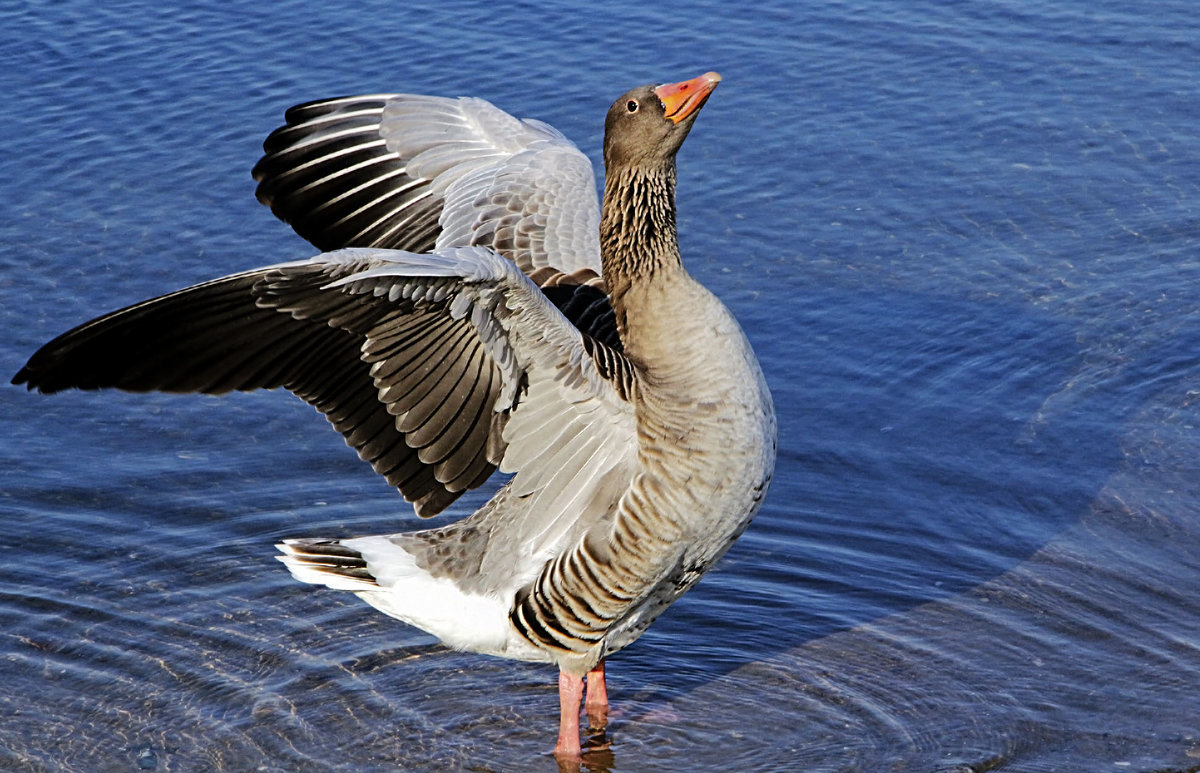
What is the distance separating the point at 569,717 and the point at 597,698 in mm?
364

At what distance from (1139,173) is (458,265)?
22.3 ft

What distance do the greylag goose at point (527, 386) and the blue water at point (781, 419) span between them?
65 cm

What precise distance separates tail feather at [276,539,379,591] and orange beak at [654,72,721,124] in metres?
2.13

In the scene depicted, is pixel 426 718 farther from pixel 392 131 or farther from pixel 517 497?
pixel 392 131

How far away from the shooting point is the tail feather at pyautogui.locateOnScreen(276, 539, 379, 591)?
19.7 ft

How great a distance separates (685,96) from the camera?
5.64m

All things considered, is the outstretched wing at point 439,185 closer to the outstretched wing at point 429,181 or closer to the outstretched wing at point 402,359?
the outstretched wing at point 429,181

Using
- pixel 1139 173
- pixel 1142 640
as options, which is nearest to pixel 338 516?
pixel 1142 640

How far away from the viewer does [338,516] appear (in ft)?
24.1

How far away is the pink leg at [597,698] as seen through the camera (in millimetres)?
6320

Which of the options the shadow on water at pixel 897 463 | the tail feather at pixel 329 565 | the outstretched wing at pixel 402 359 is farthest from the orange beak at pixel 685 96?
the shadow on water at pixel 897 463

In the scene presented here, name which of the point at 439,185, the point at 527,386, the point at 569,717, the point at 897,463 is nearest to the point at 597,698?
the point at 569,717

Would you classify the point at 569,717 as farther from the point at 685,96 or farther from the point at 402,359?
the point at 685,96

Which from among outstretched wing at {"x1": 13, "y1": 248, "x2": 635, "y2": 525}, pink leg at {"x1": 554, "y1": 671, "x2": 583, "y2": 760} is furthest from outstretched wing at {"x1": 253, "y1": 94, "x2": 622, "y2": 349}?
pink leg at {"x1": 554, "y1": 671, "x2": 583, "y2": 760}
